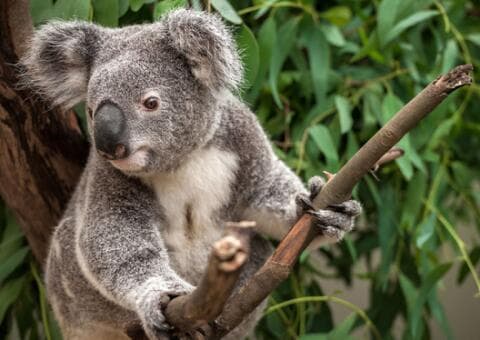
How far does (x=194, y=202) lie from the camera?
254cm

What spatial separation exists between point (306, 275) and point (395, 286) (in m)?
0.43

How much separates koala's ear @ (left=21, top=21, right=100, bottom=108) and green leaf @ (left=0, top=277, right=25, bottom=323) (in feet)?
3.04

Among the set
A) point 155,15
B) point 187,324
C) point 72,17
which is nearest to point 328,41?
point 155,15

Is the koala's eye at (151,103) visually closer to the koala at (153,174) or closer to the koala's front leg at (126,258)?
the koala at (153,174)

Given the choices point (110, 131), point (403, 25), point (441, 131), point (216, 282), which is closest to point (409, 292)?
point (441, 131)

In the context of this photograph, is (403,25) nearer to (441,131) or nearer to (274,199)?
(441,131)

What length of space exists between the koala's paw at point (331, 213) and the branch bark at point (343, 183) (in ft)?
0.42

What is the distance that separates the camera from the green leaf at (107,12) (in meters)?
2.76

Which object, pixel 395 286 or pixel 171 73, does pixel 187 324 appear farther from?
pixel 395 286

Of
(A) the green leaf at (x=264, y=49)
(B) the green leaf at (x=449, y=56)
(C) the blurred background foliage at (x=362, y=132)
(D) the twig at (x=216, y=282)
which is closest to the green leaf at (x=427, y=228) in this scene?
(C) the blurred background foliage at (x=362, y=132)

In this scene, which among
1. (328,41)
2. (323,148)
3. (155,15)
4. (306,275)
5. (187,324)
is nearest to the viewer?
(187,324)

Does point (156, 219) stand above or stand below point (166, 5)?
below

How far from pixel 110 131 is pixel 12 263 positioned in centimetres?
123

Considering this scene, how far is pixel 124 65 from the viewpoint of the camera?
2.22m
